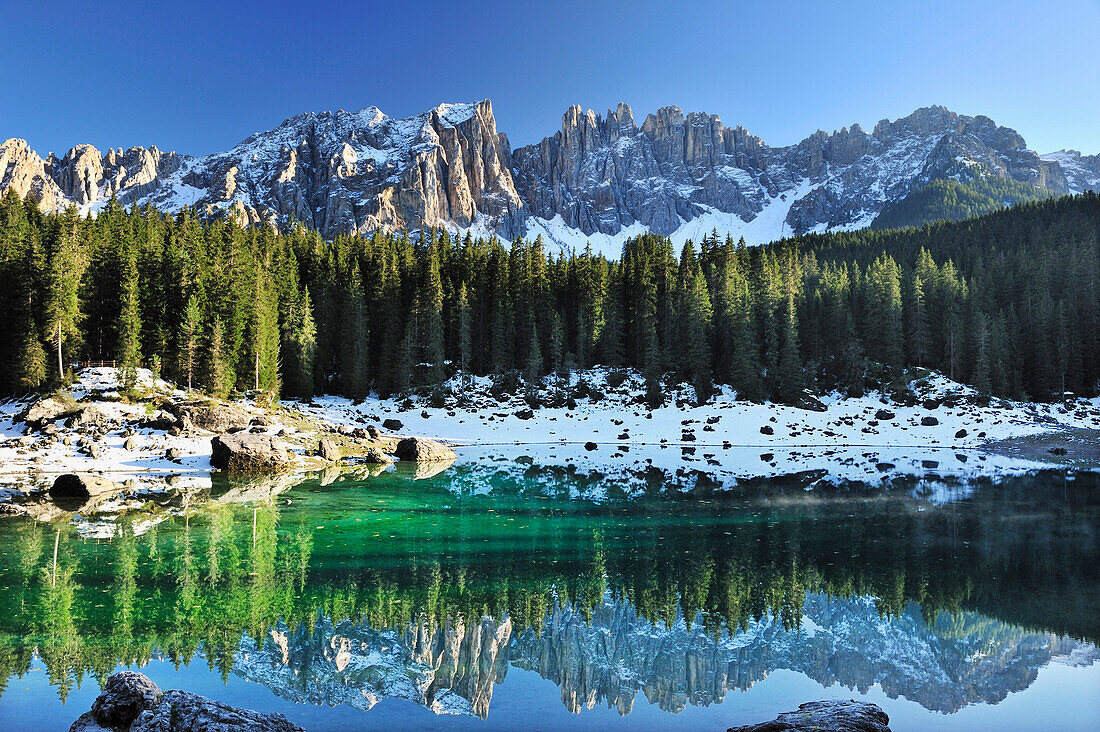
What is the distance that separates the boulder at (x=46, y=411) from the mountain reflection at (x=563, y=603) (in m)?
21.2

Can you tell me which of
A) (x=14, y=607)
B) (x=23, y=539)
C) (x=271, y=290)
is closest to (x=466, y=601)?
(x=14, y=607)

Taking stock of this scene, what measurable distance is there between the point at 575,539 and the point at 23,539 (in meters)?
16.6

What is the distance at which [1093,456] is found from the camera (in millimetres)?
43438

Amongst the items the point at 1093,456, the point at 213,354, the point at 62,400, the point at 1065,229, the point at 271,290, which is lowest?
the point at 1093,456

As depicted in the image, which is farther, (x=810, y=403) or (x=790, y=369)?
(x=790, y=369)

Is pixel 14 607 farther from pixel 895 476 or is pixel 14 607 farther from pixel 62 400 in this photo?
pixel 895 476

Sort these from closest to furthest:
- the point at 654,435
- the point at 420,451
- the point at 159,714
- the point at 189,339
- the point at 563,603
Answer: the point at 159,714 → the point at 563,603 → the point at 420,451 → the point at 189,339 → the point at 654,435

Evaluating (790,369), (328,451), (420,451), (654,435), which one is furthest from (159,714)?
(790,369)

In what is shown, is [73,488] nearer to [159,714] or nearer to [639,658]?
[159,714]

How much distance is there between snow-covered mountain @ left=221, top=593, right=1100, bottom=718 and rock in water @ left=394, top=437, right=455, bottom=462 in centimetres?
3346

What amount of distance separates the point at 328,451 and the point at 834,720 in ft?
135

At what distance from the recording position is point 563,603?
1255cm

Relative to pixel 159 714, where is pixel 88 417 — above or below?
above

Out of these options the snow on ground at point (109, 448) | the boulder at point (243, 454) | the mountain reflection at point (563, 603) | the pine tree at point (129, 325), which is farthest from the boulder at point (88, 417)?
the mountain reflection at point (563, 603)
